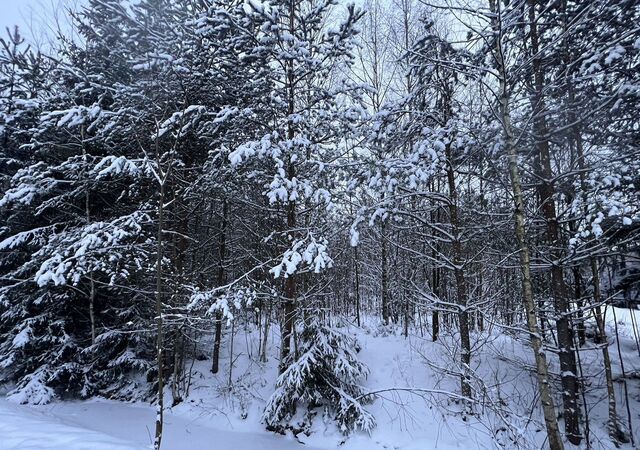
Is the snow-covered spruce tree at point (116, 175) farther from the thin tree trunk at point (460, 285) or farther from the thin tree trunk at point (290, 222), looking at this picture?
the thin tree trunk at point (460, 285)

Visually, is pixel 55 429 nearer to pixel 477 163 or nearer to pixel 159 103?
pixel 159 103

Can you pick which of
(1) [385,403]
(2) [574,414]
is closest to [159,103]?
(1) [385,403]

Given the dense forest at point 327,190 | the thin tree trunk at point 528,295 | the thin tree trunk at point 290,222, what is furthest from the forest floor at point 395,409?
the thin tree trunk at point 290,222

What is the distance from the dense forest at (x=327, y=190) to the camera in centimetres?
536

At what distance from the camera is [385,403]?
7699 mm

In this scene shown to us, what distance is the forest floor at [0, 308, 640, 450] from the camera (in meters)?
6.43

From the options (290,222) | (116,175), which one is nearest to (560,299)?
(290,222)

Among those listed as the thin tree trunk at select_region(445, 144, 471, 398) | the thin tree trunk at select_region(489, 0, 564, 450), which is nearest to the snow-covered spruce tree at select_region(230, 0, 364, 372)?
the thin tree trunk at select_region(445, 144, 471, 398)

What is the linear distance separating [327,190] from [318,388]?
185 inches

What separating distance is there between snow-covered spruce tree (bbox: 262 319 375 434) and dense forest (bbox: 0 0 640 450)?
5 cm

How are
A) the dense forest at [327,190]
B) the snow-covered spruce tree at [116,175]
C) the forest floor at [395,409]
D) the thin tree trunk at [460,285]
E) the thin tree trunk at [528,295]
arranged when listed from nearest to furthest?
the thin tree trunk at [528,295]
the dense forest at [327,190]
the forest floor at [395,409]
the thin tree trunk at [460,285]
the snow-covered spruce tree at [116,175]

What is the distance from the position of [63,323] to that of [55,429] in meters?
7.13

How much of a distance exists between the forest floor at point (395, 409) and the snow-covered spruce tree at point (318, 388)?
0.29 metres

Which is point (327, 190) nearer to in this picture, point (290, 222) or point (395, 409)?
point (290, 222)
